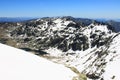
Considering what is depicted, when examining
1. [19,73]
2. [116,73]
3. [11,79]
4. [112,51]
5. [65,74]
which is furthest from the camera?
[112,51]

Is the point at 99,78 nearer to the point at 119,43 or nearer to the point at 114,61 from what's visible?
the point at 114,61

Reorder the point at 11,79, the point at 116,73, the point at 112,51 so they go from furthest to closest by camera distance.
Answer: the point at 112,51, the point at 116,73, the point at 11,79

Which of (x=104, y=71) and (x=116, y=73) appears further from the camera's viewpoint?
(x=104, y=71)

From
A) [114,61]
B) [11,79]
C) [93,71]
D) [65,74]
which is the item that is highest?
[11,79]

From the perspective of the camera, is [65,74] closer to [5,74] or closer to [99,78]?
[5,74]

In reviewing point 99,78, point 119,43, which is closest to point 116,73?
point 99,78

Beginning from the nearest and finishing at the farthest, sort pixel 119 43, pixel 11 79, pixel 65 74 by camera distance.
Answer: pixel 11 79
pixel 65 74
pixel 119 43

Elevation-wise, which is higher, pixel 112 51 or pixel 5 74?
pixel 5 74

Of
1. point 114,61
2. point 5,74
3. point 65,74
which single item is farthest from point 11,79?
point 114,61

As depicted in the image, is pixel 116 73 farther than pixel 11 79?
Yes
